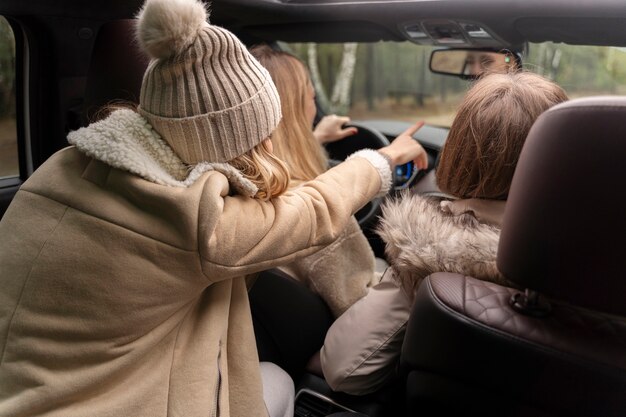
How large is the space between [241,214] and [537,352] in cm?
68

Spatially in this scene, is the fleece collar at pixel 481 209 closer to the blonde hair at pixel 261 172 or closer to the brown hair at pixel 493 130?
the brown hair at pixel 493 130

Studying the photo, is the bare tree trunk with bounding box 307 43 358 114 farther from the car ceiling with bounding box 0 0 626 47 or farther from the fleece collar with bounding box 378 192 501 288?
the fleece collar with bounding box 378 192 501 288

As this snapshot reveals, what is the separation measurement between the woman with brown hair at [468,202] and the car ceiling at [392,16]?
565 mm

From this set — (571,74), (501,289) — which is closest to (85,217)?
(501,289)

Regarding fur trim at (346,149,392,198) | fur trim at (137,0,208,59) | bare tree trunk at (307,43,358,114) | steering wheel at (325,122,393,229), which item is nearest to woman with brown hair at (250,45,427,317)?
fur trim at (346,149,392,198)

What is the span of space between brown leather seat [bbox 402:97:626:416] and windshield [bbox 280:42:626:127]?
8.06 feet

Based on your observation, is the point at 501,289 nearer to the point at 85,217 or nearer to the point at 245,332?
the point at 245,332

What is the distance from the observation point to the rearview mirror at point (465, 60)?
2406 mm

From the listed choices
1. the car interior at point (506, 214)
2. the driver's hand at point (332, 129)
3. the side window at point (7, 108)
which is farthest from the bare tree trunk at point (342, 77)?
the side window at point (7, 108)

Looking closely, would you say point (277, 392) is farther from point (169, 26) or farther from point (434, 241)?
point (169, 26)

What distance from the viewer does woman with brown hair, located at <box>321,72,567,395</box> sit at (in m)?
1.33

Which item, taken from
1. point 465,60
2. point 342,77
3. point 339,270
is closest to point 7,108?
point 339,270

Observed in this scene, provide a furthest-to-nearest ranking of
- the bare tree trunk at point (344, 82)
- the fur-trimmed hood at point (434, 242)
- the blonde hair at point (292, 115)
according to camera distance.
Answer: the bare tree trunk at point (344, 82) < the blonde hair at point (292, 115) < the fur-trimmed hood at point (434, 242)

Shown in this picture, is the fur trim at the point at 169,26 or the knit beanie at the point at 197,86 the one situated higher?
the fur trim at the point at 169,26
